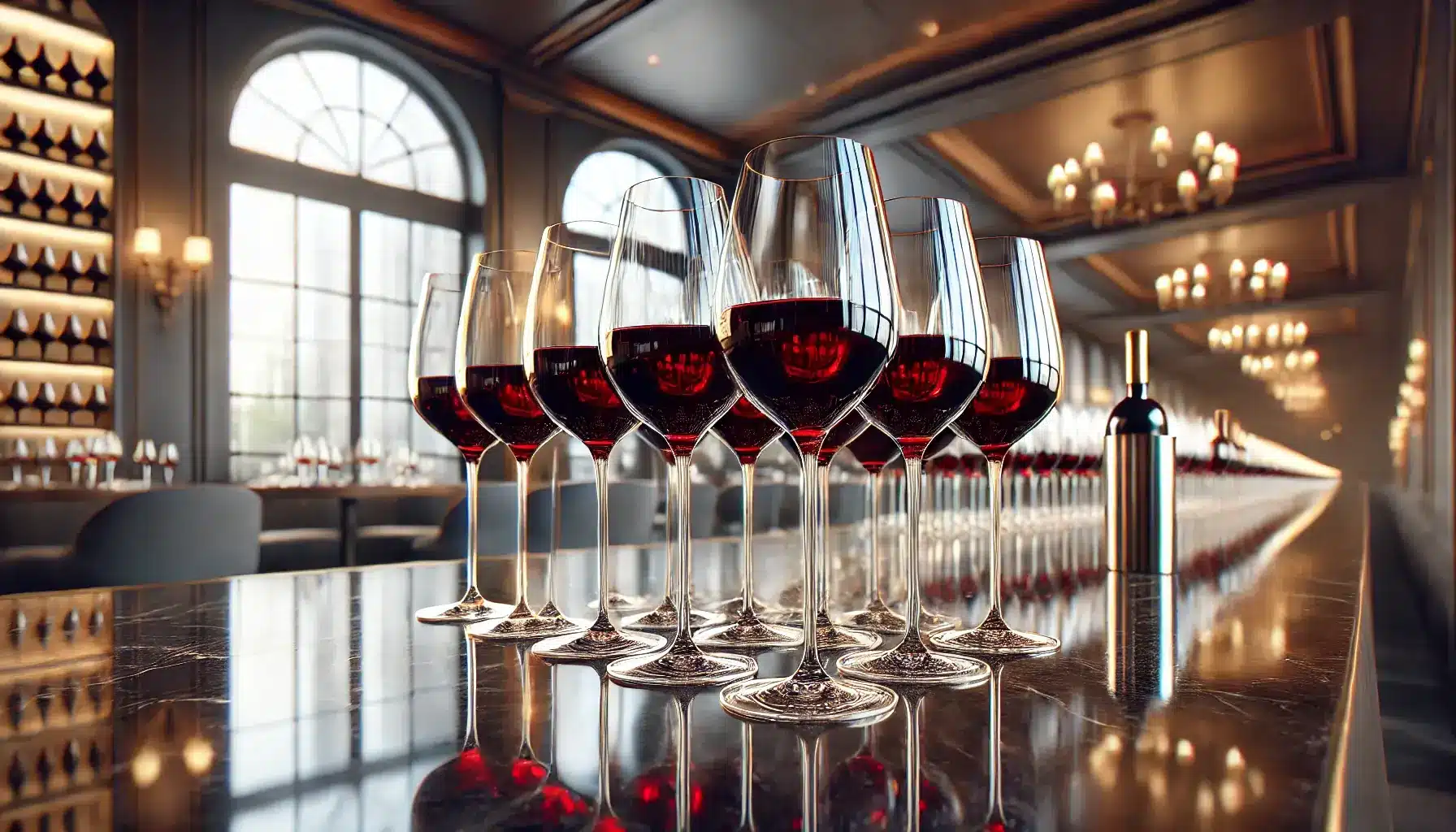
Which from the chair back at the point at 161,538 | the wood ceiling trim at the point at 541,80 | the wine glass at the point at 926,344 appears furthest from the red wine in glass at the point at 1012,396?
the wood ceiling trim at the point at 541,80

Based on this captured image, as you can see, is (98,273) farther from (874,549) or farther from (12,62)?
(874,549)

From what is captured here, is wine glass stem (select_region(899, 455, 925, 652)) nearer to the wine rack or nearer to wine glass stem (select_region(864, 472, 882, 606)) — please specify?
wine glass stem (select_region(864, 472, 882, 606))

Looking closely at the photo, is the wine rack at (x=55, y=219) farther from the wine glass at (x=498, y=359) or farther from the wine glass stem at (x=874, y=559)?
the wine glass stem at (x=874, y=559)

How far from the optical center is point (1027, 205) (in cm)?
851

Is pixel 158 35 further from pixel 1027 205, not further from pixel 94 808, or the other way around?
pixel 1027 205

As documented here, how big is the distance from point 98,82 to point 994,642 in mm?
5714

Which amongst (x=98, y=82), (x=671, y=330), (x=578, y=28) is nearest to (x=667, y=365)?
(x=671, y=330)

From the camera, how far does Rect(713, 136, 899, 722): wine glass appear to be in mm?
464

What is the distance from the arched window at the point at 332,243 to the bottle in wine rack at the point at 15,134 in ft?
3.29

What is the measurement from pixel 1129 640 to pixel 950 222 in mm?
296

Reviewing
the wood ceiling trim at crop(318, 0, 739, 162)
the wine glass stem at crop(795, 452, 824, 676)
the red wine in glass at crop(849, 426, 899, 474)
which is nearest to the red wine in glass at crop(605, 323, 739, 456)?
the wine glass stem at crop(795, 452, 824, 676)

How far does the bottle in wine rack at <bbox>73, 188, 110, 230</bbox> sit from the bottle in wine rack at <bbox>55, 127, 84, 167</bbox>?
0.16 m

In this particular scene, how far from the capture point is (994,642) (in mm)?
583

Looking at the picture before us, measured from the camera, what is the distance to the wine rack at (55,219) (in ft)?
14.7
